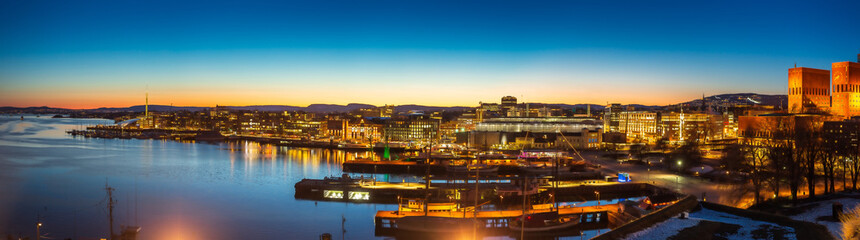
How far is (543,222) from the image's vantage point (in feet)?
41.5

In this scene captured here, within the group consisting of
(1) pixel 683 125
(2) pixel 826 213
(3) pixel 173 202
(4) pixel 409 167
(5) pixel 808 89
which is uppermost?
(5) pixel 808 89

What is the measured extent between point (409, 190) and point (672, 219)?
10168 millimetres

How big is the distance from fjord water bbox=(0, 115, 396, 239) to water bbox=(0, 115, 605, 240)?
0.9 inches

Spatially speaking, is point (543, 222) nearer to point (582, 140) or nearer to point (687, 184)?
point (687, 184)

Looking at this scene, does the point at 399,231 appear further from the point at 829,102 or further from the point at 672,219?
the point at 829,102

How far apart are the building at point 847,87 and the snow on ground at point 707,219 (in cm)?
3391

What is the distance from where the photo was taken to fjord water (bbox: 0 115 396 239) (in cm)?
1308

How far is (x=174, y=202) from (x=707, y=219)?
14647mm

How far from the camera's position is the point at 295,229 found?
43.5 ft

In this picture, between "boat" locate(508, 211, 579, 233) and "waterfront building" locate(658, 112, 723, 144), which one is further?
"waterfront building" locate(658, 112, 723, 144)

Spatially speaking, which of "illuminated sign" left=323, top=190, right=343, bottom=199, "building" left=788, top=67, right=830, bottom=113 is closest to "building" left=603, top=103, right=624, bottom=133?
"building" left=788, top=67, right=830, bottom=113

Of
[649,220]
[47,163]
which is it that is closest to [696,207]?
[649,220]

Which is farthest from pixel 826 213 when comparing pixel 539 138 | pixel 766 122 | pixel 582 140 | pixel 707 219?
pixel 539 138

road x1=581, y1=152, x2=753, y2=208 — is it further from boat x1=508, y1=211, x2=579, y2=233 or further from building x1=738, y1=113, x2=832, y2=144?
building x1=738, y1=113, x2=832, y2=144
